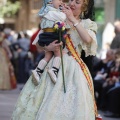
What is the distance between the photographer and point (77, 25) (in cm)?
676

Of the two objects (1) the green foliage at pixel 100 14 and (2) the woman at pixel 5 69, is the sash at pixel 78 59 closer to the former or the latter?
(2) the woman at pixel 5 69

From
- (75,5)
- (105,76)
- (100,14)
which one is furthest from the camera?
(100,14)

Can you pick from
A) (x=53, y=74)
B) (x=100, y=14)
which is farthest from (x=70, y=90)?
→ (x=100, y=14)

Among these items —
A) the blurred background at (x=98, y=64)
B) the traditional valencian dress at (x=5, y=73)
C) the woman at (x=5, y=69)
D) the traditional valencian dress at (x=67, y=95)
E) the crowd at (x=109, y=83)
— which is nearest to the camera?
the traditional valencian dress at (x=67, y=95)

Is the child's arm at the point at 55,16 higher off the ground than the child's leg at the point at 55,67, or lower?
higher

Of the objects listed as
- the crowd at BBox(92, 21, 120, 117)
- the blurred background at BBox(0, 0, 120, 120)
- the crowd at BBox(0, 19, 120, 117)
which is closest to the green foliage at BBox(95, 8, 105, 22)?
the blurred background at BBox(0, 0, 120, 120)

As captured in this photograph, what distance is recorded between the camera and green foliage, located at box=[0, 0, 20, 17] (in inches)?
1489

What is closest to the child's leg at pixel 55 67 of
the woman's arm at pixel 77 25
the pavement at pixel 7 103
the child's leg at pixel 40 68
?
the child's leg at pixel 40 68

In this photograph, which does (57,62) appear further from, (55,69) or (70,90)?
(70,90)

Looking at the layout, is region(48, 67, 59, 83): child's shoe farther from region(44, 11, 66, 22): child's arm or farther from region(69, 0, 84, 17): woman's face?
region(69, 0, 84, 17): woman's face

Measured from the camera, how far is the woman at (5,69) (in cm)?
1727

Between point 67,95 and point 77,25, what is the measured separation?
2.28 ft

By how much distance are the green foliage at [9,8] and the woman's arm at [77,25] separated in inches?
1211

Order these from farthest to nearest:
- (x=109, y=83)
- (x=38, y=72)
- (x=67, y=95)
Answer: (x=109, y=83) < (x=38, y=72) < (x=67, y=95)
